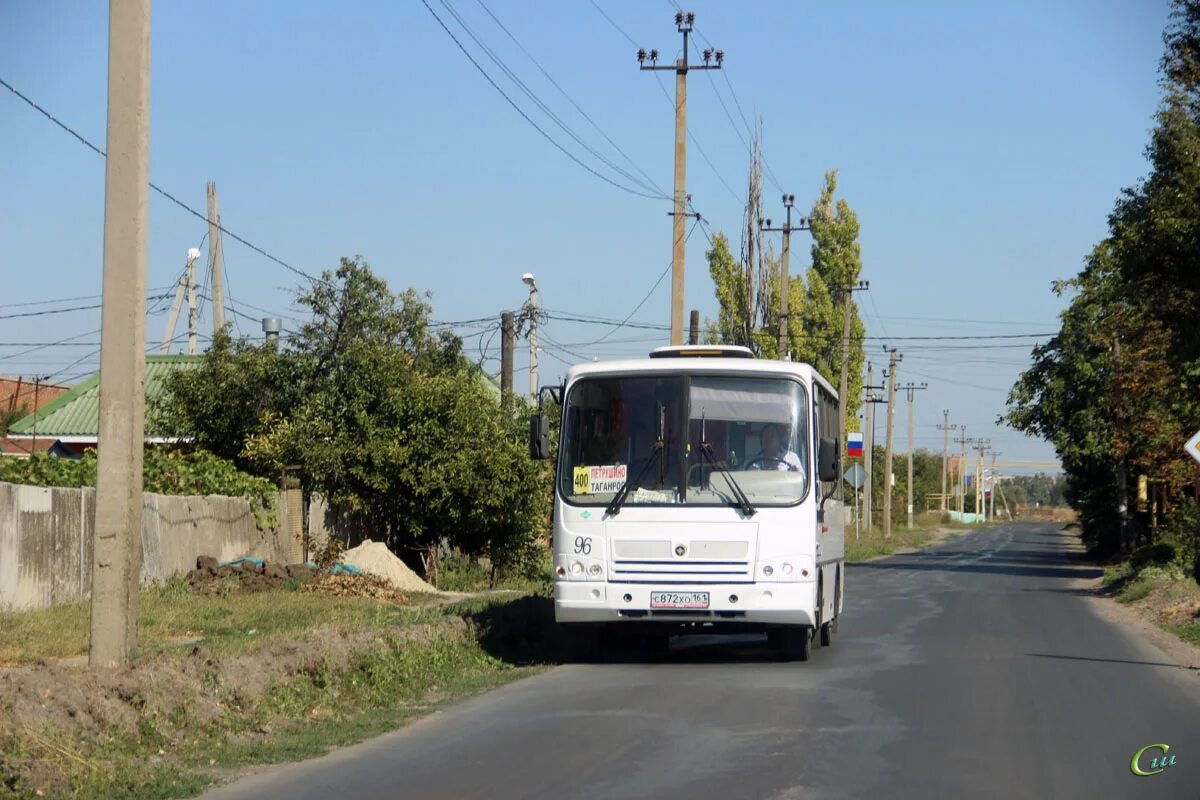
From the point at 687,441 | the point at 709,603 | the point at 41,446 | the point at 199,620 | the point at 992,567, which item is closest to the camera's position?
the point at 709,603

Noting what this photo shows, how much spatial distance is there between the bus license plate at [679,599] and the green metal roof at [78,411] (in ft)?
84.0

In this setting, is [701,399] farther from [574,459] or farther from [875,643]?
[875,643]

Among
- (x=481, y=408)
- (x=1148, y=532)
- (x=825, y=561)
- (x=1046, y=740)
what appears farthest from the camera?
(x=1148, y=532)

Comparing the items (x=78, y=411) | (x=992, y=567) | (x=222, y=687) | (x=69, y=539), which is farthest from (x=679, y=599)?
(x=992, y=567)

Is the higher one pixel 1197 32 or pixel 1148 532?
pixel 1197 32

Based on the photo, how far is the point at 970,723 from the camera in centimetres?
1048

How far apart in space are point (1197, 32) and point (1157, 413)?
45.6ft

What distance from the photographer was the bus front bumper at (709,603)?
13.8m

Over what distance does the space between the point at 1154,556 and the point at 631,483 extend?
25.5 metres

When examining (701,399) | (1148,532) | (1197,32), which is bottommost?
(1148,532)

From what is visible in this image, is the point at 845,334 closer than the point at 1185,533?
No

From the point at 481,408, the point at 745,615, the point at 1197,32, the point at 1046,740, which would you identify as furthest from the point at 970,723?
the point at 1197,32

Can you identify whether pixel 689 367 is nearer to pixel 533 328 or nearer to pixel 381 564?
pixel 381 564

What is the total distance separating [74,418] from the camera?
3878 cm
